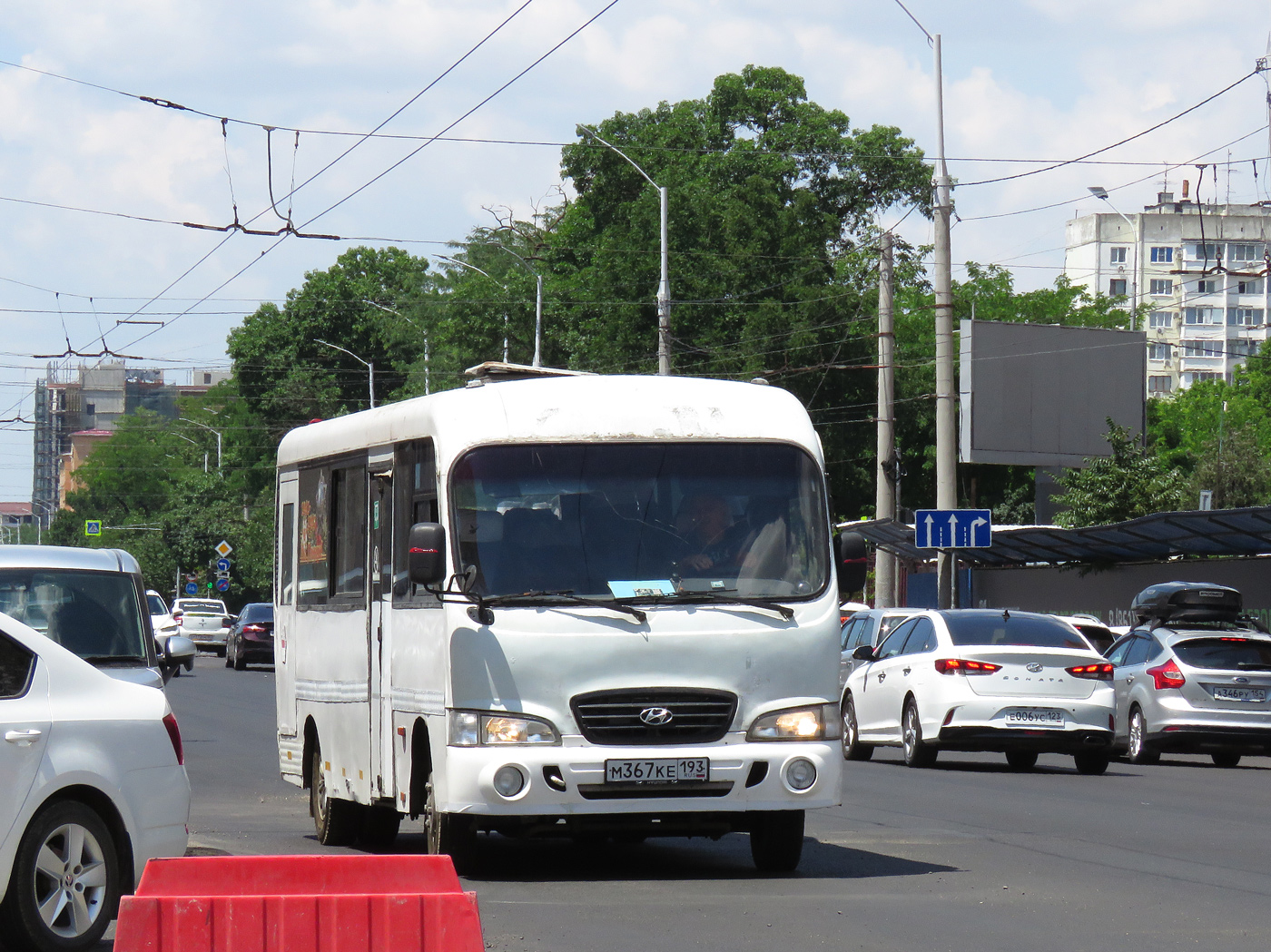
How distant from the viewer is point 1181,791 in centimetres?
1841

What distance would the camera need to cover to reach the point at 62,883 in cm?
834

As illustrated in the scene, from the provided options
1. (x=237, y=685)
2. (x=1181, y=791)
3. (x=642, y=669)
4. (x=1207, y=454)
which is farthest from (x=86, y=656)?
(x=1207, y=454)

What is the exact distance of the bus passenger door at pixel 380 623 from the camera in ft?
38.8

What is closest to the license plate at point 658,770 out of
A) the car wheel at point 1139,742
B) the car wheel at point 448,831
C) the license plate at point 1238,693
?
the car wheel at point 448,831

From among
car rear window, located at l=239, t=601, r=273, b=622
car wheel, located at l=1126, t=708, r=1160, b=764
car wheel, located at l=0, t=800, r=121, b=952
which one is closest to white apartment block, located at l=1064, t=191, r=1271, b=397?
car rear window, located at l=239, t=601, r=273, b=622

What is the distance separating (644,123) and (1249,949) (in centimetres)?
5915

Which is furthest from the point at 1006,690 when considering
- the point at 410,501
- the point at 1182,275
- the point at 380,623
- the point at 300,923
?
the point at 1182,275

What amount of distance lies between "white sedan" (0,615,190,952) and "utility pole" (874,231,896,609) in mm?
28687

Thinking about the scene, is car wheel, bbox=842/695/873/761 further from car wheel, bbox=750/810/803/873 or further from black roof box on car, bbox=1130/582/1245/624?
car wheel, bbox=750/810/803/873

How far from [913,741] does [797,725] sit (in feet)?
33.9

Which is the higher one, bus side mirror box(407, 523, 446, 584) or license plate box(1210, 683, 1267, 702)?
bus side mirror box(407, 523, 446, 584)

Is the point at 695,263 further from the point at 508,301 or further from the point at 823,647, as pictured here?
the point at 823,647

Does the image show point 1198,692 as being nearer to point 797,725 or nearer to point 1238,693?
point 1238,693

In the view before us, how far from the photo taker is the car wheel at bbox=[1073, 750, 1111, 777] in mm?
20828
